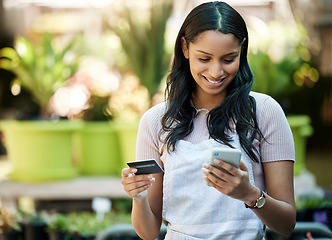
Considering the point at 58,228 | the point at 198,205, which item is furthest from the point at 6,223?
the point at 198,205

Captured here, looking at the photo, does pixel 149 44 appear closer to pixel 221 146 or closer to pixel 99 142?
pixel 99 142

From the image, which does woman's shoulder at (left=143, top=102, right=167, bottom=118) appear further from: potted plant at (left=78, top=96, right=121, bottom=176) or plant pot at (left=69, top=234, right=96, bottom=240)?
potted plant at (left=78, top=96, right=121, bottom=176)

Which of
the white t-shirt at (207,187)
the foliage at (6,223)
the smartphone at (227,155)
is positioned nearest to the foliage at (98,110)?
the foliage at (6,223)

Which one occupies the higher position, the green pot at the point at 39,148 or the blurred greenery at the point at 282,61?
the blurred greenery at the point at 282,61

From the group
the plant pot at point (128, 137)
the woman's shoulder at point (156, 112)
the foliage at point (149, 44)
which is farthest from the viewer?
the foliage at point (149, 44)

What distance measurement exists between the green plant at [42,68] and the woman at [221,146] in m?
1.72

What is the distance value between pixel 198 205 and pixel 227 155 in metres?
0.27

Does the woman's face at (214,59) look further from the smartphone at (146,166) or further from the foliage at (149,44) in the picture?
the foliage at (149,44)

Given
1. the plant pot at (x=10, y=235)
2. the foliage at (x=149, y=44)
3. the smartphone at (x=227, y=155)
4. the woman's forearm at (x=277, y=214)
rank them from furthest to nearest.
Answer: the foliage at (x=149, y=44) → the plant pot at (x=10, y=235) → the woman's forearm at (x=277, y=214) → the smartphone at (x=227, y=155)

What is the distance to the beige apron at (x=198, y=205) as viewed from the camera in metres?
1.42

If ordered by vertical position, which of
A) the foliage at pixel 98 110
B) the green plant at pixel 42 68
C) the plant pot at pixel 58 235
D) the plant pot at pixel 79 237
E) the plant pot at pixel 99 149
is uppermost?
the green plant at pixel 42 68

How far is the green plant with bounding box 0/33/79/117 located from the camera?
10.2 ft

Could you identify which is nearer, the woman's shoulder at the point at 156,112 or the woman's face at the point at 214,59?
the woman's face at the point at 214,59

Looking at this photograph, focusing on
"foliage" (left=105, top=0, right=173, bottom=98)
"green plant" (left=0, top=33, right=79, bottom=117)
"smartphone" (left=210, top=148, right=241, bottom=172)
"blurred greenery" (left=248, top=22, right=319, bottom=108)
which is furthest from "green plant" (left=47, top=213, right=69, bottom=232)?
"smartphone" (left=210, top=148, right=241, bottom=172)
